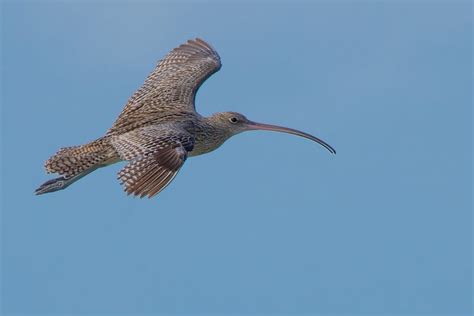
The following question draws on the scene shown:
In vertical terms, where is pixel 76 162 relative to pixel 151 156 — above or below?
above

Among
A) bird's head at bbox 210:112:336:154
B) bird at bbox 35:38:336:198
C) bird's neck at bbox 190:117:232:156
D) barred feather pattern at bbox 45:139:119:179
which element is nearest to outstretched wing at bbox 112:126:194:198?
bird at bbox 35:38:336:198

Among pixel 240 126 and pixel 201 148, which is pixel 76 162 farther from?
pixel 240 126

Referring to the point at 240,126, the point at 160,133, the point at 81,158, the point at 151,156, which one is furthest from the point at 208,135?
the point at 151,156

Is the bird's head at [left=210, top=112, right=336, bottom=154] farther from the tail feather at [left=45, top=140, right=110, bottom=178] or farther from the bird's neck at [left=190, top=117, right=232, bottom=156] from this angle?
the tail feather at [left=45, top=140, right=110, bottom=178]

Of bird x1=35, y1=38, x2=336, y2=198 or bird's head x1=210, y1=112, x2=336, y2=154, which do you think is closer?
bird x1=35, y1=38, x2=336, y2=198

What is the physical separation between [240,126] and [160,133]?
3.28 metres

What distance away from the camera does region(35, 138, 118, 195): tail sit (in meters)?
23.1

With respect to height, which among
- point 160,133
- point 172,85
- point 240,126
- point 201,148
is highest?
point 172,85

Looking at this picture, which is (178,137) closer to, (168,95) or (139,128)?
(139,128)

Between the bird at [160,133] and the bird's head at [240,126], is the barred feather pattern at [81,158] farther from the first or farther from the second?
the bird's head at [240,126]

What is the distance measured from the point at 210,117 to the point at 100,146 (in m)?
2.94

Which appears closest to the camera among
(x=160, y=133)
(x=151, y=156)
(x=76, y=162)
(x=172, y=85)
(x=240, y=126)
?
(x=151, y=156)

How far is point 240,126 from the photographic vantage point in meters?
25.7

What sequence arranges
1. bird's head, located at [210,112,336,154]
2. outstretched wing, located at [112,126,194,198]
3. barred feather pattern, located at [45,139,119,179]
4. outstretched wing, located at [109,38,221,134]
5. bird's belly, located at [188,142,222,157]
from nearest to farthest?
outstretched wing, located at [112,126,194,198] → barred feather pattern, located at [45,139,119,179] → bird's belly, located at [188,142,222,157] → outstretched wing, located at [109,38,221,134] → bird's head, located at [210,112,336,154]
